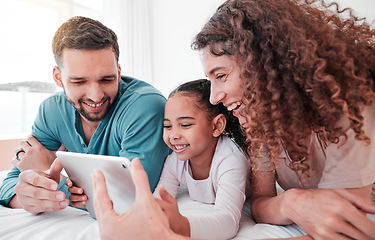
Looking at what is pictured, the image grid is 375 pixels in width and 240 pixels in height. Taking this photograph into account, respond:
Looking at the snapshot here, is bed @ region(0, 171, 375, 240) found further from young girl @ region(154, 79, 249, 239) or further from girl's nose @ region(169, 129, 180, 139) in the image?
girl's nose @ region(169, 129, 180, 139)

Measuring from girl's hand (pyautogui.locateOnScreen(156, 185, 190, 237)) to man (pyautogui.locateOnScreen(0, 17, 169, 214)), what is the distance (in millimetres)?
429

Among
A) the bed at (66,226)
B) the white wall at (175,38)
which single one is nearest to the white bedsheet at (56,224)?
the bed at (66,226)

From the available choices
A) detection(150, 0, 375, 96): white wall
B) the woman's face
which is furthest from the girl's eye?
detection(150, 0, 375, 96): white wall

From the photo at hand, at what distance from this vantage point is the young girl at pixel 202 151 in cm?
117

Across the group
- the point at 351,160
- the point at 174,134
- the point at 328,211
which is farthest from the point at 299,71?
the point at 174,134

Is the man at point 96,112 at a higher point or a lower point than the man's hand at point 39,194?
higher

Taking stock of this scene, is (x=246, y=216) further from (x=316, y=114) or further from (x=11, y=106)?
(x=11, y=106)

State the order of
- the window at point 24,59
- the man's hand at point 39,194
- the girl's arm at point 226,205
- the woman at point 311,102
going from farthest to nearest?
the window at point 24,59 < the man's hand at point 39,194 < the girl's arm at point 226,205 < the woman at point 311,102

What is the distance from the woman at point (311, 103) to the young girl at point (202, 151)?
14cm

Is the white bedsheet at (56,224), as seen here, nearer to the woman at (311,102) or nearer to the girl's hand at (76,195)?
the girl's hand at (76,195)

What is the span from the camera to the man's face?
4.52 ft

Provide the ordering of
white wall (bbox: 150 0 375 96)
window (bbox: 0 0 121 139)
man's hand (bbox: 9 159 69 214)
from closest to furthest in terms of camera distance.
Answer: man's hand (bbox: 9 159 69 214), window (bbox: 0 0 121 139), white wall (bbox: 150 0 375 96)

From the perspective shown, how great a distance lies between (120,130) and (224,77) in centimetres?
55

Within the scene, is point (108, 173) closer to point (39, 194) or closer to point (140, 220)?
point (140, 220)
